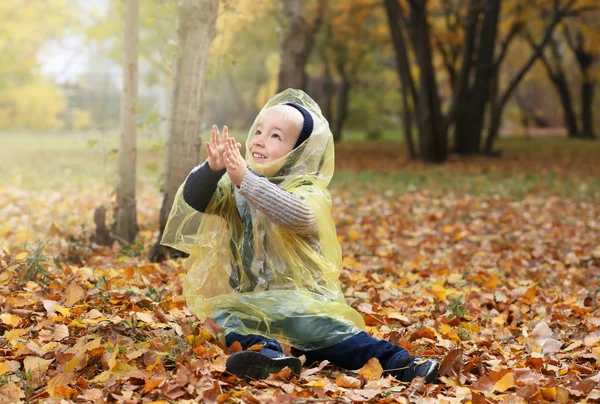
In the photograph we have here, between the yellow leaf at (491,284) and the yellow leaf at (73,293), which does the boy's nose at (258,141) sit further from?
the yellow leaf at (491,284)

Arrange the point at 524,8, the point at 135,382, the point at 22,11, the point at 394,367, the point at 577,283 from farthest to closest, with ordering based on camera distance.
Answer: the point at 22,11, the point at 524,8, the point at 577,283, the point at 394,367, the point at 135,382

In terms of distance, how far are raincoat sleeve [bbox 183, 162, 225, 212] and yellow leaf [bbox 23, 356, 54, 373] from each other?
933 millimetres

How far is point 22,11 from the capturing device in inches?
939

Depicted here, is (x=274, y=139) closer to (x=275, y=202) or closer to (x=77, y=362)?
(x=275, y=202)

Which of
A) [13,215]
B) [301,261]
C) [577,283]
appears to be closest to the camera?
[301,261]

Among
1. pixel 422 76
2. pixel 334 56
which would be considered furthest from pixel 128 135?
pixel 334 56

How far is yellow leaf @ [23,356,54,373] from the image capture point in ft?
8.89

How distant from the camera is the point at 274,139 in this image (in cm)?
317

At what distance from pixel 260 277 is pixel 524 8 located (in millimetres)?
14190

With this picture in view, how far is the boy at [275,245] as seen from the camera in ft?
9.73

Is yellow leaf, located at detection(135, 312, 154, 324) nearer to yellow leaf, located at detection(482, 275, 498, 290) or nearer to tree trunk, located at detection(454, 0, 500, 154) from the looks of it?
yellow leaf, located at detection(482, 275, 498, 290)

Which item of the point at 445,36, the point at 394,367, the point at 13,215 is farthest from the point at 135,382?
the point at 445,36

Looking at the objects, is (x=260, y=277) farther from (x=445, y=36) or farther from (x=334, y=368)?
(x=445, y=36)

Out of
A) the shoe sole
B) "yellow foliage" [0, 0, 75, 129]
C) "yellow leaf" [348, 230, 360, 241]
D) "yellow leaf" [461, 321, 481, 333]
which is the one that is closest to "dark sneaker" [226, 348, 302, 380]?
the shoe sole
